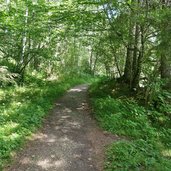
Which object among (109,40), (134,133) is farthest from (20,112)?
(109,40)

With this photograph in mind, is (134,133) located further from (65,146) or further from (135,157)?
(65,146)

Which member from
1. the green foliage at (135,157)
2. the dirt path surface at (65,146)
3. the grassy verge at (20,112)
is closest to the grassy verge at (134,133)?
the green foliage at (135,157)

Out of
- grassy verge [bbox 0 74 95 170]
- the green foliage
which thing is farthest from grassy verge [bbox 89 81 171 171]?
grassy verge [bbox 0 74 95 170]

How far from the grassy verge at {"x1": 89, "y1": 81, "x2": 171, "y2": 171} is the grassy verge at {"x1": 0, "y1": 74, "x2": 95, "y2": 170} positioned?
2235 millimetres

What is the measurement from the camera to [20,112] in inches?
355

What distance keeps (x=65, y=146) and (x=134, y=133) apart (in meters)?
2.57

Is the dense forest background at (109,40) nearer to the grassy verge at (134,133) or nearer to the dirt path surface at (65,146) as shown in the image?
the grassy verge at (134,133)

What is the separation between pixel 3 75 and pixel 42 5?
5379mm

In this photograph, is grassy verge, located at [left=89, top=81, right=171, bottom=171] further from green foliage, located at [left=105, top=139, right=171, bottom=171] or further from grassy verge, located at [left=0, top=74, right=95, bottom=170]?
grassy verge, located at [left=0, top=74, right=95, bottom=170]

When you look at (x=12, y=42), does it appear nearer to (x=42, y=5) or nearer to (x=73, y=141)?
(x=42, y=5)

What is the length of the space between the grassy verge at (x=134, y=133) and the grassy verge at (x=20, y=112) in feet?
7.33

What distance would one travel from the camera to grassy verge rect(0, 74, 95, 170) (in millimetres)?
6844

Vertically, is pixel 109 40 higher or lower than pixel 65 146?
higher

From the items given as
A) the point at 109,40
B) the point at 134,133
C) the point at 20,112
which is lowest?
the point at 134,133
